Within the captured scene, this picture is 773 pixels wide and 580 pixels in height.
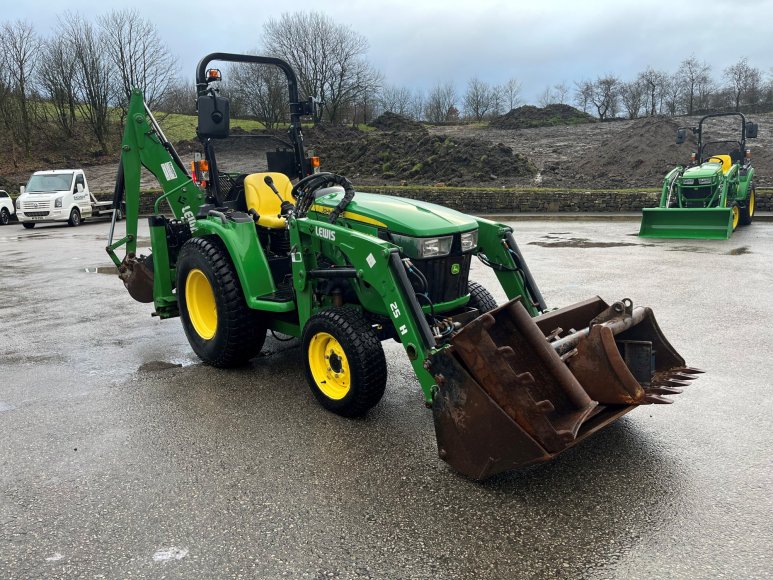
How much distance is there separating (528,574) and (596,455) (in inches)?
47.0

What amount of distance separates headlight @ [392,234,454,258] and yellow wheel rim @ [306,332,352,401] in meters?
0.74

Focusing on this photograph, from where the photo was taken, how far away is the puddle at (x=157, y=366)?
212 inches

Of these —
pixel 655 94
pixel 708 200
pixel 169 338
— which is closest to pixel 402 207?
pixel 169 338

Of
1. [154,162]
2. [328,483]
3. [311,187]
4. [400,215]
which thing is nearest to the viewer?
[328,483]

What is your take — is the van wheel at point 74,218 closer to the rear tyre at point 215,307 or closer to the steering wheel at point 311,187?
the rear tyre at point 215,307

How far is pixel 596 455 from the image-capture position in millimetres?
3578

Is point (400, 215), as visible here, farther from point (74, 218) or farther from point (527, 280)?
point (74, 218)

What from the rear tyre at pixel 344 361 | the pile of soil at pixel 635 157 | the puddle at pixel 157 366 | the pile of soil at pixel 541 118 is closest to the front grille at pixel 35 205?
the puddle at pixel 157 366

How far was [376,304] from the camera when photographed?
164 inches

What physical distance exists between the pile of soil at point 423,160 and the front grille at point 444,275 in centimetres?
2070

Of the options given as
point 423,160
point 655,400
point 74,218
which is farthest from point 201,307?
point 423,160

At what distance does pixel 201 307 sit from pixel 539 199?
1688 cm

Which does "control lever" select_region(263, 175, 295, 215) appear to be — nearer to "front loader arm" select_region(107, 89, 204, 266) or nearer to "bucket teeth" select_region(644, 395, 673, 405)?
"front loader arm" select_region(107, 89, 204, 266)

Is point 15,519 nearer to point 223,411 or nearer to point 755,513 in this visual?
point 223,411
